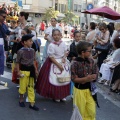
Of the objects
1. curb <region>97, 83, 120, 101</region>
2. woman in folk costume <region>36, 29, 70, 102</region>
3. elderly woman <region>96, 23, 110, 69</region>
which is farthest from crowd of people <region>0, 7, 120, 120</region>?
elderly woman <region>96, 23, 110, 69</region>

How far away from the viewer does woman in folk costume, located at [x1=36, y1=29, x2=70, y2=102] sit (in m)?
5.91

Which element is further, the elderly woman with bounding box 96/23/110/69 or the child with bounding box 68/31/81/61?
the elderly woman with bounding box 96/23/110/69

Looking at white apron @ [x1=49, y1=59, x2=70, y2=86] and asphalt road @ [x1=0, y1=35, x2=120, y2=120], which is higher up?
white apron @ [x1=49, y1=59, x2=70, y2=86]

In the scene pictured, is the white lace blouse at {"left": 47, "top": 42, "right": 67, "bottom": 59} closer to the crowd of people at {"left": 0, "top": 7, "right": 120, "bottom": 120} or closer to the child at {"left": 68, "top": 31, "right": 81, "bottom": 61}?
the crowd of people at {"left": 0, "top": 7, "right": 120, "bottom": 120}

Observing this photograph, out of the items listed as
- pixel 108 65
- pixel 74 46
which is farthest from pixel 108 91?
pixel 74 46

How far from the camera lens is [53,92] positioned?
601 cm

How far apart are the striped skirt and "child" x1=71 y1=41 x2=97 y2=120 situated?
169cm

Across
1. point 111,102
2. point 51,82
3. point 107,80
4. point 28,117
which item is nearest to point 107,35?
point 107,80

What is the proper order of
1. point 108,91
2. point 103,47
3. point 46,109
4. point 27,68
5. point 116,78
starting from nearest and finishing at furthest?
point 27,68, point 46,109, point 116,78, point 108,91, point 103,47

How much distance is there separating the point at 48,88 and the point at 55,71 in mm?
377

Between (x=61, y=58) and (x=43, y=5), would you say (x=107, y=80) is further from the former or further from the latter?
(x=43, y=5)

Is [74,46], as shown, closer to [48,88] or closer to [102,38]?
[48,88]

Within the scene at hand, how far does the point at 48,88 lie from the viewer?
600cm

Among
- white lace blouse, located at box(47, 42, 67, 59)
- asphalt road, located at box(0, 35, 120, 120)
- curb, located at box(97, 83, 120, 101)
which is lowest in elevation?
curb, located at box(97, 83, 120, 101)
